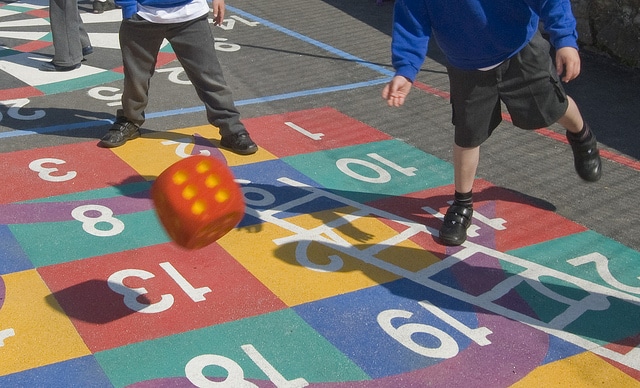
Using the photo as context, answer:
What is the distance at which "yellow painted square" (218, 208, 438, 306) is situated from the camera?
3.93m

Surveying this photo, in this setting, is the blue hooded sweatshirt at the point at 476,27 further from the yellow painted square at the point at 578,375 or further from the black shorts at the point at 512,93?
the yellow painted square at the point at 578,375

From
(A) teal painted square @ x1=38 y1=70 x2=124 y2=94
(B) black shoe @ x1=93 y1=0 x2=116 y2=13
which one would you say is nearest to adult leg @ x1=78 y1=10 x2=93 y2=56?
(A) teal painted square @ x1=38 y1=70 x2=124 y2=94

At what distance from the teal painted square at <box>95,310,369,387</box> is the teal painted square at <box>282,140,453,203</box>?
4.85ft

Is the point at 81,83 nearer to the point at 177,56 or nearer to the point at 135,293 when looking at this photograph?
the point at 177,56

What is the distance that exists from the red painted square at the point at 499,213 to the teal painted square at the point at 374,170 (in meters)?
0.12

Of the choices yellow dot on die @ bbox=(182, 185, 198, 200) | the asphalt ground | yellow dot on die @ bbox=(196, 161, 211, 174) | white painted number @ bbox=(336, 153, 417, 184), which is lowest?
the asphalt ground

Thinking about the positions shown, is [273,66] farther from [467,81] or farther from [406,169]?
[467,81]

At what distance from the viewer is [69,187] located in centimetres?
487

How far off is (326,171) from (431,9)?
5.05 feet

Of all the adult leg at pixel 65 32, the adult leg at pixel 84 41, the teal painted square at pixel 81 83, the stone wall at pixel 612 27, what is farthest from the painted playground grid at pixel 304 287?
the stone wall at pixel 612 27

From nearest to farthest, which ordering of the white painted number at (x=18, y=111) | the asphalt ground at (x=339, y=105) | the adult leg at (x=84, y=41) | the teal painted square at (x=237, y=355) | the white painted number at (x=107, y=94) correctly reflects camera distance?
the teal painted square at (x=237, y=355) → the asphalt ground at (x=339, y=105) → the white painted number at (x=18, y=111) → the white painted number at (x=107, y=94) → the adult leg at (x=84, y=41)

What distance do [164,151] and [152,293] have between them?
1.82 metres

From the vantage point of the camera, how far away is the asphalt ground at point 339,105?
4.93 meters

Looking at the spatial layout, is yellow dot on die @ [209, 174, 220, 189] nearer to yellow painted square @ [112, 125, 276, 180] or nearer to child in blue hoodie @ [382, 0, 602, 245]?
child in blue hoodie @ [382, 0, 602, 245]
